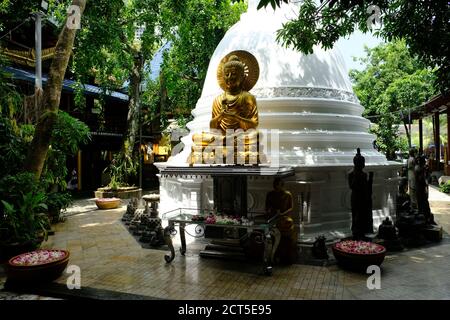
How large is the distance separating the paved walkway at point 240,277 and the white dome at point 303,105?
2.88 m

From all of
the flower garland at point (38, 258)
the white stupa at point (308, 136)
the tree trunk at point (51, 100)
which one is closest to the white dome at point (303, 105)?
the white stupa at point (308, 136)

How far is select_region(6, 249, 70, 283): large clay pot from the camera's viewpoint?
A: 5.82 meters

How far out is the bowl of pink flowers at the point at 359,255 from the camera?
6.20m

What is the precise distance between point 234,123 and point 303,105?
2700 mm

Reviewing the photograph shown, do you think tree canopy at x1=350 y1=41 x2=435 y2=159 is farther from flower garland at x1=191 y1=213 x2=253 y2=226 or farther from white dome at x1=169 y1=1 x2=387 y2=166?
flower garland at x1=191 y1=213 x2=253 y2=226

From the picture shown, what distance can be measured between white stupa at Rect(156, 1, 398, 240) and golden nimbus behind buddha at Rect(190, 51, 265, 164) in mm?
1473

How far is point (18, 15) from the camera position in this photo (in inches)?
489

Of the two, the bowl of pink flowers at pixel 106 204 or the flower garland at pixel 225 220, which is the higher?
the flower garland at pixel 225 220

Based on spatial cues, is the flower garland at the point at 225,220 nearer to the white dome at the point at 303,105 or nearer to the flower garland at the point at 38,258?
the white dome at the point at 303,105

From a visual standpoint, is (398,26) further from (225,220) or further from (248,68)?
(225,220)

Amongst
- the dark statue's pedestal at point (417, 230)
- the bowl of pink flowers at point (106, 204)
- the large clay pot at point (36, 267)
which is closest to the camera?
the large clay pot at point (36, 267)
